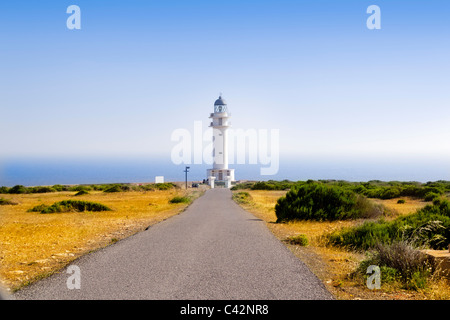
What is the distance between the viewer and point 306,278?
8195mm

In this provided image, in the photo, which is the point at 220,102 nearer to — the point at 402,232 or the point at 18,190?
the point at 18,190

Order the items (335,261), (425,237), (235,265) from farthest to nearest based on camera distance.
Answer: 1. (425,237)
2. (335,261)
3. (235,265)

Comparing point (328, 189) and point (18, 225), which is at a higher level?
point (328, 189)

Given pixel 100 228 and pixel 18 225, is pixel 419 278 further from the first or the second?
pixel 18 225

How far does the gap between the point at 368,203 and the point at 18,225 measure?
16.8 metres

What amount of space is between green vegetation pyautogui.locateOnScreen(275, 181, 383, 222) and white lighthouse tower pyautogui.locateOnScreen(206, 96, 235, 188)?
39.5 meters

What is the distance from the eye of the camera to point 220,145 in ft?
199

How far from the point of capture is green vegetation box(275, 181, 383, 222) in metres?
19.2
